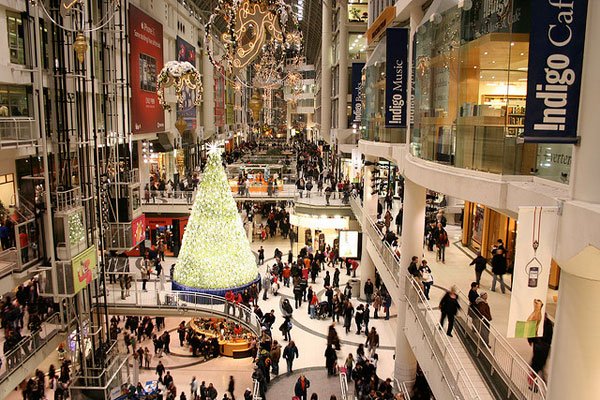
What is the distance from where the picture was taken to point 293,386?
1438cm

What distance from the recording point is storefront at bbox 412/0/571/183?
6.56m

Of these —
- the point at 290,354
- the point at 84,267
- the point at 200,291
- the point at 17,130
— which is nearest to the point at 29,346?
the point at 84,267

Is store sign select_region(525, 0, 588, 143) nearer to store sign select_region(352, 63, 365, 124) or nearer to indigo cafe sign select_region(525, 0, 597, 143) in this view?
indigo cafe sign select_region(525, 0, 597, 143)

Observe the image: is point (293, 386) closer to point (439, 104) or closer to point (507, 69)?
point (439, 104)

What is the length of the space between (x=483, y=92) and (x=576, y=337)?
3.75 m

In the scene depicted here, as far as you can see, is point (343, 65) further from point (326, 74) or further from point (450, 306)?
point (450, 306)

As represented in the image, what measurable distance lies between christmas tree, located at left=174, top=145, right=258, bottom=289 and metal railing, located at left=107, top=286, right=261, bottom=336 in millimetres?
486

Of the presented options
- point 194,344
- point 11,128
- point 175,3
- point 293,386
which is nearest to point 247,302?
point 194,344

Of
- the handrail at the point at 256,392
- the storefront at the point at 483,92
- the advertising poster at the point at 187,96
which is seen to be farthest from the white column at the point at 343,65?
the storefront at the point at 483,92

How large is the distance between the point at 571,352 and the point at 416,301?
252 inches

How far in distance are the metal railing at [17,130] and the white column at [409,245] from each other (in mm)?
9644

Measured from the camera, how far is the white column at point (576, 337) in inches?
199

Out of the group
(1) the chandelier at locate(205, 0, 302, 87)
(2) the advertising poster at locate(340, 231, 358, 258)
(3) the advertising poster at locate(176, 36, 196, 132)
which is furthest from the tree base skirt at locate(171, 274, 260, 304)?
(3) the advertising poster at locate(176, 36, 196, 132)

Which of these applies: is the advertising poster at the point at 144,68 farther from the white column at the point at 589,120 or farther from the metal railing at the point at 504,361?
the white column at the point at 589,120
